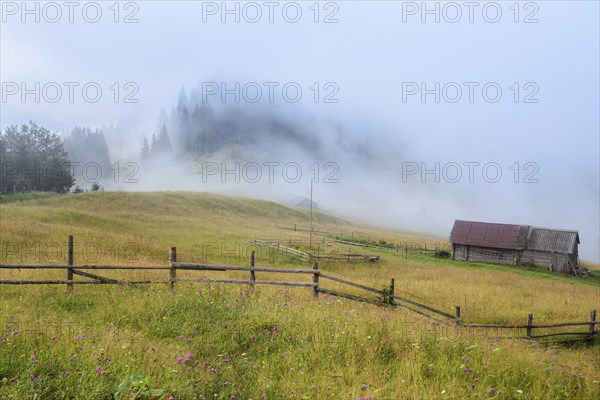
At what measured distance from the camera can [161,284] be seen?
1034 centimetres

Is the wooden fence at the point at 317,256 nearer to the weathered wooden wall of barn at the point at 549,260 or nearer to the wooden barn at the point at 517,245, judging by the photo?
the wooden barn at the point at 517,245

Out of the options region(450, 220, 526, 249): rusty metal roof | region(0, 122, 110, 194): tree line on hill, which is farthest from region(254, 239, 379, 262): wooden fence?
region(0, 122, 110, 194): tree line on hill

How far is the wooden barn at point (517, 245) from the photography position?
4275cm

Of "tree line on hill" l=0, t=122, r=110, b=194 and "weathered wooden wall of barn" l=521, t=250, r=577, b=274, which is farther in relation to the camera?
"tree line on hill" l=0, t=122, r=110, b=194

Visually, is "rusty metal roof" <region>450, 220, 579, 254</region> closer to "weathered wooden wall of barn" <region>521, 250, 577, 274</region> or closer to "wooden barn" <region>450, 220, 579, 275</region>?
"wooden barn" <region>450, 220, 579, 275</region>

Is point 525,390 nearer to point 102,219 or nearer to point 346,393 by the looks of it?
point 346,393

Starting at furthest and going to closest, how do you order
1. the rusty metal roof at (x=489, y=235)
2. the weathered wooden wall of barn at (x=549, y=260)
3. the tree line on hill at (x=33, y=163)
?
the tree line on hill at (x=33, y=163) < the rusty metal roof at (x=489, y=235) < the weathered wooden wall of barn at (x=549, y=260)

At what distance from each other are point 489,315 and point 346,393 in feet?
45.4

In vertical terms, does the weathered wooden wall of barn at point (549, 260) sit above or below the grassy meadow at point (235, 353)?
below

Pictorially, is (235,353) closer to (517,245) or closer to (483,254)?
(517,245)

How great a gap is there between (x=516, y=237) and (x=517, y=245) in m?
1.06

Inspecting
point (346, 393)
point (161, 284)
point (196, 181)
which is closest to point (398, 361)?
point (346, 393)

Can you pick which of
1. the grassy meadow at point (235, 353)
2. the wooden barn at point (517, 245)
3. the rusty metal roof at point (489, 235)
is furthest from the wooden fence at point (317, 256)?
the wooden barn at point (517, 245)

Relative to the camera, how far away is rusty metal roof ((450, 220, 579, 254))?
1699 inches
